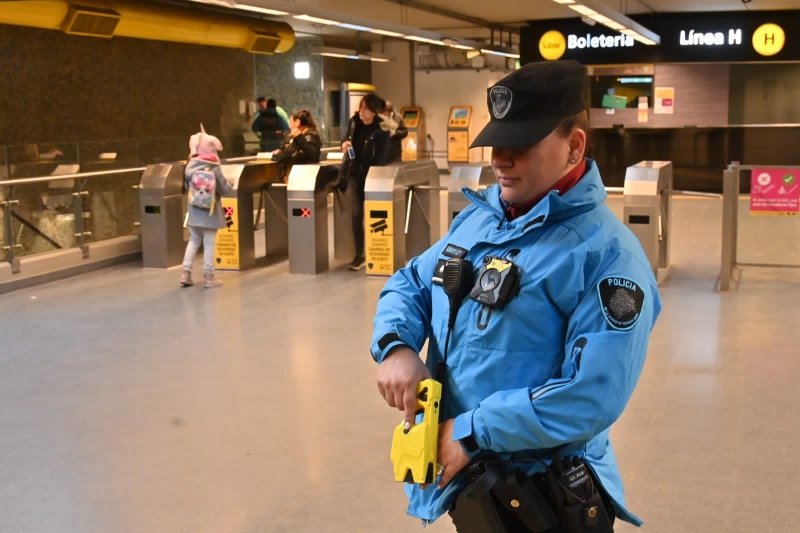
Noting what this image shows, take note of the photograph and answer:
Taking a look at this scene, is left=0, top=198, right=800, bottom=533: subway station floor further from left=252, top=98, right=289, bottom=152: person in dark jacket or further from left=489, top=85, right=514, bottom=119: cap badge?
left=252, top=98, right=289, bottom=152: person in dark jacket

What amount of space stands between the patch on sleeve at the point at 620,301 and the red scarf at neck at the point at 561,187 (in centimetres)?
21

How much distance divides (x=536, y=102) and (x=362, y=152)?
6723 millimetres

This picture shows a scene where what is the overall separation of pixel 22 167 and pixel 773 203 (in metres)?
6.17

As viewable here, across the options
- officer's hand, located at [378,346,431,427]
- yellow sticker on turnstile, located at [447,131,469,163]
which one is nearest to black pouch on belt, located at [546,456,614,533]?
officer's hand, located at [378,346,431,427]

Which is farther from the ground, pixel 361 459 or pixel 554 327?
pixel 554 327

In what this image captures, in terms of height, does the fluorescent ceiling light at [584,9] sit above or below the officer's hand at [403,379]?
above

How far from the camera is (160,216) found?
327 inches

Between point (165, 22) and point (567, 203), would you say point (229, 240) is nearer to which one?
point (165, 22)

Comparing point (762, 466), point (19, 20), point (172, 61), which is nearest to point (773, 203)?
point (762, 466)

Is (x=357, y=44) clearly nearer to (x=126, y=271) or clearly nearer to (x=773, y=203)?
(x=126, y=271)

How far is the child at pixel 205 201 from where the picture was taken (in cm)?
720

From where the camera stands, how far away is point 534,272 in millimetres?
1488

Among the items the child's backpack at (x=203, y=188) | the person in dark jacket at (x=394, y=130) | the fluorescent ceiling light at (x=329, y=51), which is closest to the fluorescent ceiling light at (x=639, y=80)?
the fluorescent ceiling light at (x=329, y=51)

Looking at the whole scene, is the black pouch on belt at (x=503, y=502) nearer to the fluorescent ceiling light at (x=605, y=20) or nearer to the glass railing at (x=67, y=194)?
the glass railing at (x=67, y=194)
